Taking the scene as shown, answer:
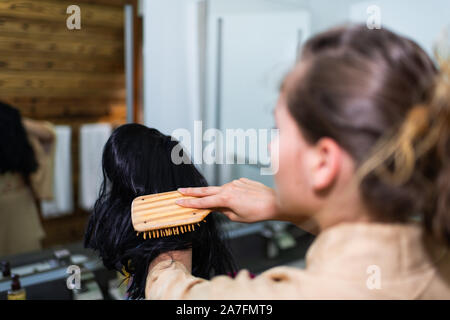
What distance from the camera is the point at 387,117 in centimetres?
37

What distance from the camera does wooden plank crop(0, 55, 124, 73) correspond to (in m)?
0.93

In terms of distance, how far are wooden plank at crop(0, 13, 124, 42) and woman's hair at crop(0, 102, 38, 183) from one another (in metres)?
0.21

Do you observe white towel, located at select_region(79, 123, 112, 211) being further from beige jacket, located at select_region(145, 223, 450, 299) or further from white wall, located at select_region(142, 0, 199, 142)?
beige jacket, located at select_region(145, 223, 450, 299)

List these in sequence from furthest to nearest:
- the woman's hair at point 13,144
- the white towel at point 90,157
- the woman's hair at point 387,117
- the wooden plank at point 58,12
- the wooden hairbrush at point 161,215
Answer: the white towel at point 90,157 → the woman's hair at point 13,144 → the wooden plank at point 58,12 → the wooden hairbrush at point 161,215 → the woman's hair at point 387,117

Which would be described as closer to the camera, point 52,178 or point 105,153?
point 105,153

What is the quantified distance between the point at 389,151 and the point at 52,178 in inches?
44.3

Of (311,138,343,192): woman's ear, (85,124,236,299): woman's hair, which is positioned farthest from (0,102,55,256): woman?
(311,138,343,192): woman's ear

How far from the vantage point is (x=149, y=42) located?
118 centimetres

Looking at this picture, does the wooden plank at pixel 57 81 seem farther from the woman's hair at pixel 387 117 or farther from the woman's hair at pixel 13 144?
the woman's hair at pixel 387 117

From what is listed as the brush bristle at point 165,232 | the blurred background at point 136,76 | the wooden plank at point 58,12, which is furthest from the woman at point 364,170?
the wooden plank at point 58,12

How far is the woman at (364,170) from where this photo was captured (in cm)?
38

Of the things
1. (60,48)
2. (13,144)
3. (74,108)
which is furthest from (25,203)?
(60,48)
